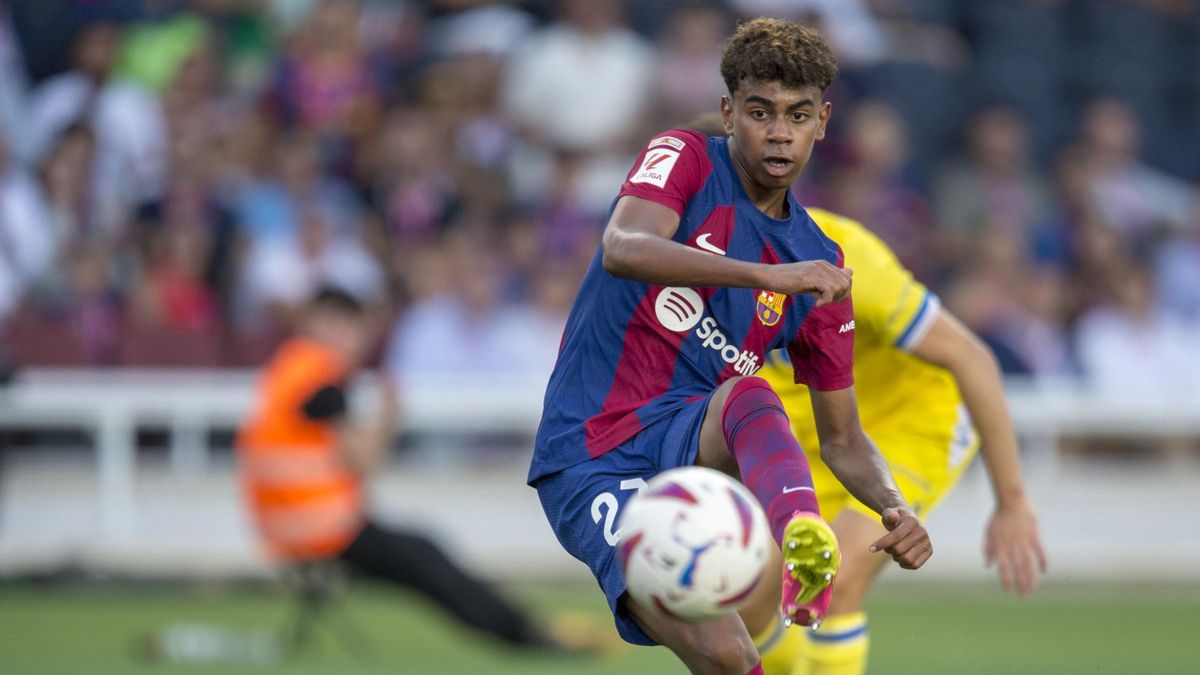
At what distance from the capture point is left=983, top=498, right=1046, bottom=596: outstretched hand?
6.18m

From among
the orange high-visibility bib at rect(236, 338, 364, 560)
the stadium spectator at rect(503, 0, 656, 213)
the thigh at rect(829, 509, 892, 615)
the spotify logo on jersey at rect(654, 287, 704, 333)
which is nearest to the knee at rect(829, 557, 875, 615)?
the thigh at rect(829, 509, 892, 615)

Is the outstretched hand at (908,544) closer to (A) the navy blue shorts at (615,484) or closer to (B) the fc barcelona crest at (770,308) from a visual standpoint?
(A) the navy blue shorts at (615,484)

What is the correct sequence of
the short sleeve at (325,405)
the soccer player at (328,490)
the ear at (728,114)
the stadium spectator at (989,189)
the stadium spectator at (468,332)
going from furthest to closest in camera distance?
1. the stadium spectator at (989,189)
2. the stadium spectator at (468,332)
3. the short sleeve at (325,405)
4. the soccer player at (328,490)
5. the ear at (728,114)

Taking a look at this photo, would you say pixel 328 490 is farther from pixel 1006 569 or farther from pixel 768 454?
pixel 768 454

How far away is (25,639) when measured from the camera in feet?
31.0

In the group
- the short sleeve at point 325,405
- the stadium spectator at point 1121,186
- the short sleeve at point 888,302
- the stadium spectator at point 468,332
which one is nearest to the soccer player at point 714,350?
the short sleeve at point 888,302

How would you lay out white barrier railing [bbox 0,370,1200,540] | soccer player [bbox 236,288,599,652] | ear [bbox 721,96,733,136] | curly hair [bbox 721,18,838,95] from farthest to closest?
white barrier railing [bbox 0,370,1200,540]
soccer player [bbox 236,288,599,652]
ear [bbox 721,96,733,136]
curly hair [bbox 721,18,838,95]

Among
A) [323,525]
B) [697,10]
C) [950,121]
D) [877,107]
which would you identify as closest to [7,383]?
[323,525]

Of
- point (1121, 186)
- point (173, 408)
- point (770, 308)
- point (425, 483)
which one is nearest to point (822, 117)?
point (770, 308)

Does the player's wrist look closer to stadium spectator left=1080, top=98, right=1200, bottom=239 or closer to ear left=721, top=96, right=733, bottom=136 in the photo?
ear left=721, top=96, right=733, bottom=136

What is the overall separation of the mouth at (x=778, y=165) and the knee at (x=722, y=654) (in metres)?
1.23

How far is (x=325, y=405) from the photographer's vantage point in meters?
9.57

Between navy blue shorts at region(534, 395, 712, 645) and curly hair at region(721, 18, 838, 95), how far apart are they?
89 centimetres

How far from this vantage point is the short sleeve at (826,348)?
5066 millimetres
